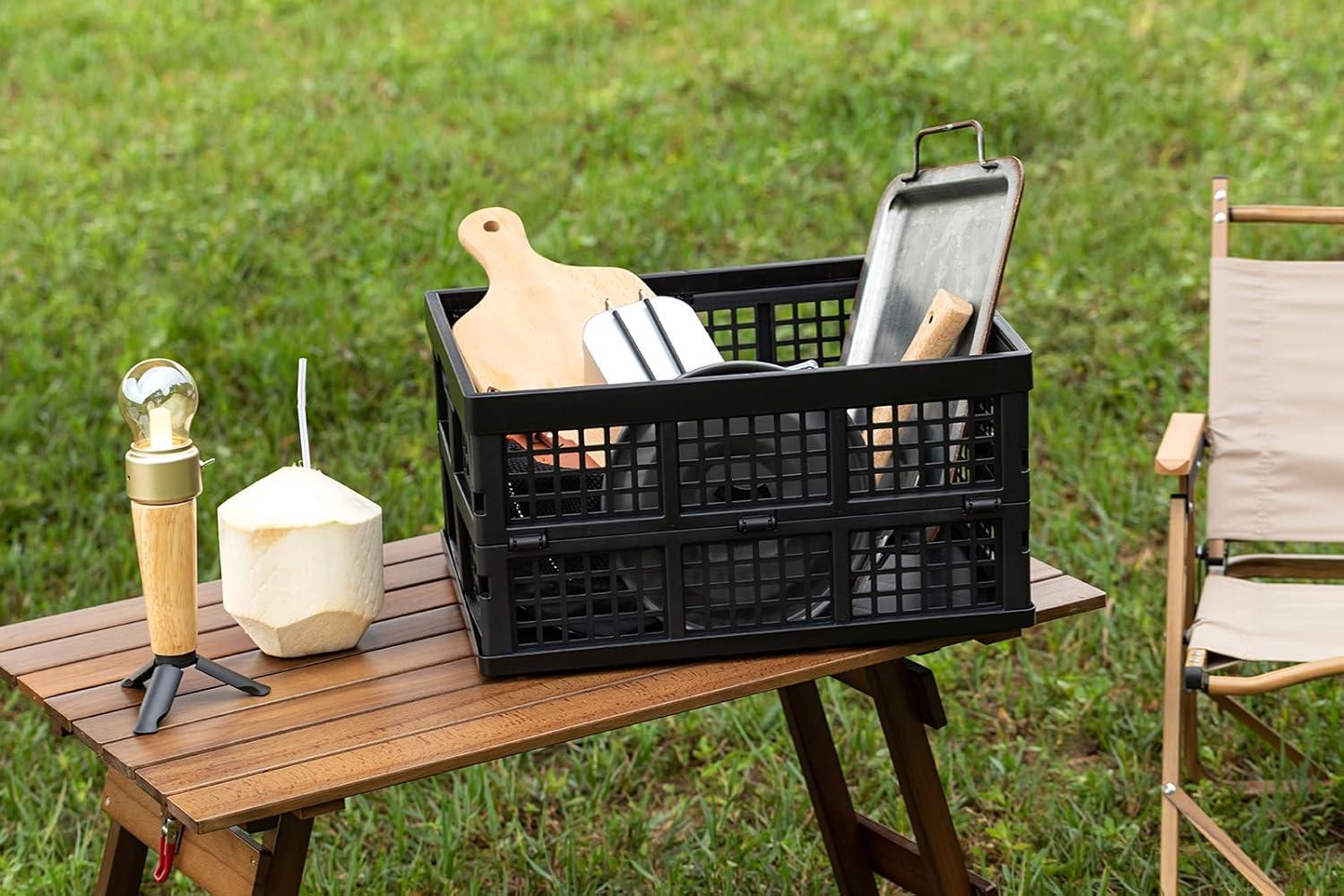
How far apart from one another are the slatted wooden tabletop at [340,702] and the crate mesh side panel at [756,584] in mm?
49

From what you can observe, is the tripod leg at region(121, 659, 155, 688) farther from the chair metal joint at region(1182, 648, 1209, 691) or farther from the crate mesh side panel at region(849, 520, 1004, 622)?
the chair metal joint at region(1182, 648, 1209, 691)

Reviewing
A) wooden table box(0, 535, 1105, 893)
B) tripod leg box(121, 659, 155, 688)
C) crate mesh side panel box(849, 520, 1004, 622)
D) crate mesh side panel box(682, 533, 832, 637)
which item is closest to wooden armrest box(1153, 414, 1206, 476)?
wooden table box(0, 535, 1105, 893)

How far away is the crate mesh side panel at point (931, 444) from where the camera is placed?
5.99ft

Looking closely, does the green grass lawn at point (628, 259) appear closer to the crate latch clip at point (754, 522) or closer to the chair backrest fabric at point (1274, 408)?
Result: the chair backrest fabric at point (1274, 408)

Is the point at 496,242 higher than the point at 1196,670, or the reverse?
the point at 496,242

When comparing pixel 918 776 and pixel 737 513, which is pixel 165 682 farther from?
pixel 918 776

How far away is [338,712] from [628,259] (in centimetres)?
343

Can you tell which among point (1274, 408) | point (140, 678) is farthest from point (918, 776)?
point (1274, 408)

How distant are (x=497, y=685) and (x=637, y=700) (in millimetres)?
178

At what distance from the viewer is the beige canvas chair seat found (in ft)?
8.24

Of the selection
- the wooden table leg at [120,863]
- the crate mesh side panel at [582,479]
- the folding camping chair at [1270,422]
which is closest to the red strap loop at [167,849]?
the wooden table leg at [120,863]

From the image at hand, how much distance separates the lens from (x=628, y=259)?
5.08 m

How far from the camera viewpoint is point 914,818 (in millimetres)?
2217

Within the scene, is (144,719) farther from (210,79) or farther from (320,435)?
(210,79)
